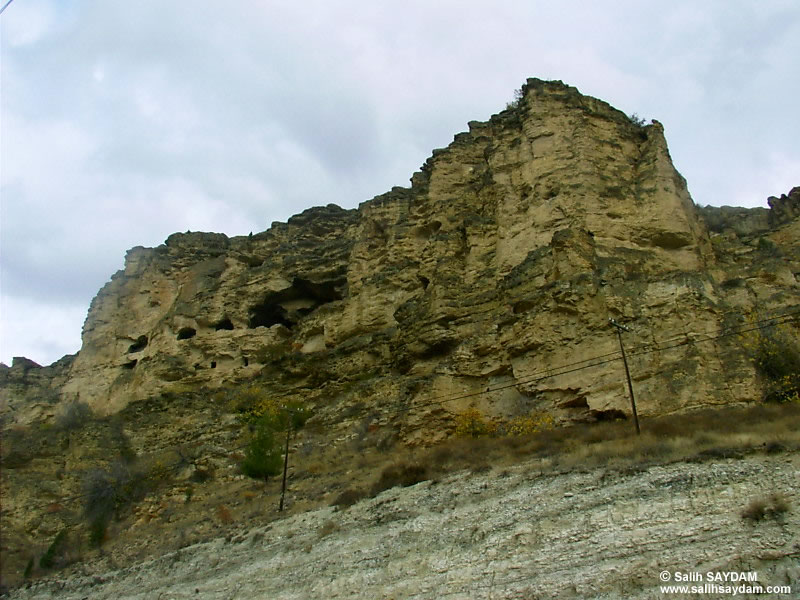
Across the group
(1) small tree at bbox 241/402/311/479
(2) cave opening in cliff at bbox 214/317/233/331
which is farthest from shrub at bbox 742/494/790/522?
(2) cave opening in cliff at bbox 214/317/233/331

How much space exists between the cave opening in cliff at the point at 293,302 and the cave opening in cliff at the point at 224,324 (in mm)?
1130

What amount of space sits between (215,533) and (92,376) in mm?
23944

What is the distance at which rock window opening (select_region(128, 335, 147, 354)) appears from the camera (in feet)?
143

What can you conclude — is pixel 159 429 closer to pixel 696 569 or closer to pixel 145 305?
pixel 145 305

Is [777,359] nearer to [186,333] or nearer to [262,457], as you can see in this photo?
[262,457]

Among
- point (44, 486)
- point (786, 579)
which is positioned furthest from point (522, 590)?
point (44, 486)

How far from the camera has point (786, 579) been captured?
10625mm

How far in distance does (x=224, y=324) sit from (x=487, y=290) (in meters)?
18.1

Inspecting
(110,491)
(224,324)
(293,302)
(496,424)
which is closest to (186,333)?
(224,324)

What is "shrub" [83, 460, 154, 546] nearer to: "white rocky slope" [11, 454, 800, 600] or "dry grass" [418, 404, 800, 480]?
"white rocky slope" [11, 454, 800, 600]

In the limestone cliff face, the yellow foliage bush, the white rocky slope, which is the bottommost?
the white rocky slope

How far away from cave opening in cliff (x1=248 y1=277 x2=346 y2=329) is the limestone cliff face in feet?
0.37

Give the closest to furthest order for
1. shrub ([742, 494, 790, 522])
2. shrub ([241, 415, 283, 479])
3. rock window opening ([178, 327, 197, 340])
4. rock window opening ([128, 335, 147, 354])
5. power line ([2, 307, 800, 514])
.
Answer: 1. shrub ([742, 494, 790, 522])
2. power line ([2, 307, 800, 514])
3. shrub ([241, 415, 283, 479])
4. rock window opening ([178, 327, 197, 340])
5. rock window opening ([128, 335, 147, 354])

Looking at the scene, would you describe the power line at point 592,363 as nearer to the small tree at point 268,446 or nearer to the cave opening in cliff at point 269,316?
the small tree at point 268,446
